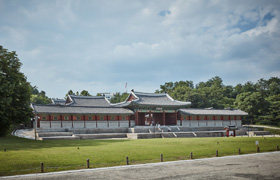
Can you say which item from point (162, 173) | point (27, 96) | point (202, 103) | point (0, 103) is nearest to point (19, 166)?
point (162, 173)

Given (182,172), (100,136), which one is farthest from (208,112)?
(182,172)

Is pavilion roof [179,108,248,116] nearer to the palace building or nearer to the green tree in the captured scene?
the palace building

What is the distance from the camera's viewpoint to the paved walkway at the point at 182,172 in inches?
543

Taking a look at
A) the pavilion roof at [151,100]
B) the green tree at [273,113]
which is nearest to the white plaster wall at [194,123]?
the pavilion roof at [151,100]

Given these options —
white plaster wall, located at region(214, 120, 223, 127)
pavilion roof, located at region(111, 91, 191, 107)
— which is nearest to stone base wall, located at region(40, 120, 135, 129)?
pavilion roof, located at region(111, 91, 191, 107)

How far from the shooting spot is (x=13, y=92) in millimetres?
31938

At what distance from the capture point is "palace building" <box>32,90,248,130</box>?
44.3 m

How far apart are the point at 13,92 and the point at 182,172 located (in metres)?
25.0

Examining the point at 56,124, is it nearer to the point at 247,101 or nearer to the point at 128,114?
the point at 128,114

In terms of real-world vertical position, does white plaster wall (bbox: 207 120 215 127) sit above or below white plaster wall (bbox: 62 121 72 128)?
below

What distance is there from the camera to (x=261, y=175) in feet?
45.0

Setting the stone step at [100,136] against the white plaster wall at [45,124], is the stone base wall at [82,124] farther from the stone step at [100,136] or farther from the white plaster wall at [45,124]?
the stone step at [100,136]

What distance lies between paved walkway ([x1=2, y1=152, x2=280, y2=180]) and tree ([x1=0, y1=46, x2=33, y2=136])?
19554mm

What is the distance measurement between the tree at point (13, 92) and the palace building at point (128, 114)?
7591mm
